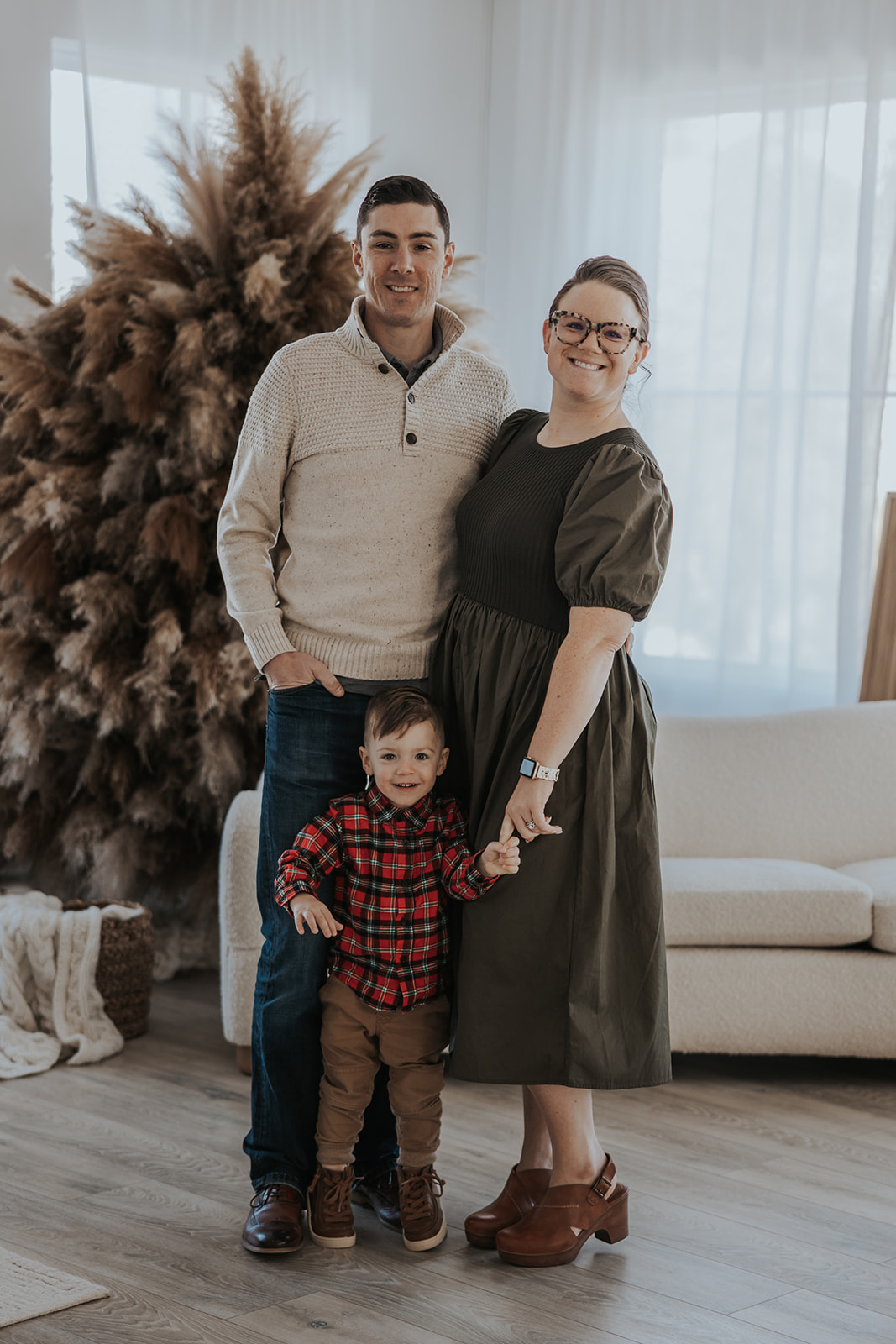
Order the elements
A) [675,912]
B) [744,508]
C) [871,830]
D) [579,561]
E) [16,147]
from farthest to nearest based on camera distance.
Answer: [744,508]
[16,147]
[871,830]
[675,912]
[579,561]

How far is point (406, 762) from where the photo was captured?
178 cm

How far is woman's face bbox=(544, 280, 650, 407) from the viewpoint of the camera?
5.72 ft

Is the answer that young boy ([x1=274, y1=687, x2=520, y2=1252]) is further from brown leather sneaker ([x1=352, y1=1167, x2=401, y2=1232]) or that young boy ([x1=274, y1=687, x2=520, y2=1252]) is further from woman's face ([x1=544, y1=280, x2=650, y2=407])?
woman's face ([x1=544, y1=280, x2=650, y2=407])

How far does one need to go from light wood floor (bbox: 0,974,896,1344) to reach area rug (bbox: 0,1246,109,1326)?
2cm

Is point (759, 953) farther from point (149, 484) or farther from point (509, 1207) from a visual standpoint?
point (149, 484)

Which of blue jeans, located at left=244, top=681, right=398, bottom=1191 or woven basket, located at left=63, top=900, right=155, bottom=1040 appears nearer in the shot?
blue jeans, located at left=244, top=681, right=398, bottom=1191

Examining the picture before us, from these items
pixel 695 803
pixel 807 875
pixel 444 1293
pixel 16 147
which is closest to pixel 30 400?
pixel 16 147

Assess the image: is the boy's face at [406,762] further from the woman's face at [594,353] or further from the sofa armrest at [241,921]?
the sofa armrest at [241,921]

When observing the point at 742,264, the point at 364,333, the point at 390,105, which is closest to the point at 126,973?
the point at 364,333

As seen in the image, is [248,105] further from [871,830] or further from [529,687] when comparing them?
[871,830]

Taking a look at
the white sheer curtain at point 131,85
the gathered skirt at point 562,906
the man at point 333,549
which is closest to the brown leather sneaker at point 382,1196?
the man at point 333,549

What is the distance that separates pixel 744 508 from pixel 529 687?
2.40 m

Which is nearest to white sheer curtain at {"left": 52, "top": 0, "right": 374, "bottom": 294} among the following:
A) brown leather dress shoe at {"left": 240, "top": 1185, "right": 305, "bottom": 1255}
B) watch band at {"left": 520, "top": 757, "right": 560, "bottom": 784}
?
watch band at {"left": 520, "top": 757, "right": 560, "bottom": 784}

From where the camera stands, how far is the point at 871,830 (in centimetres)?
299
